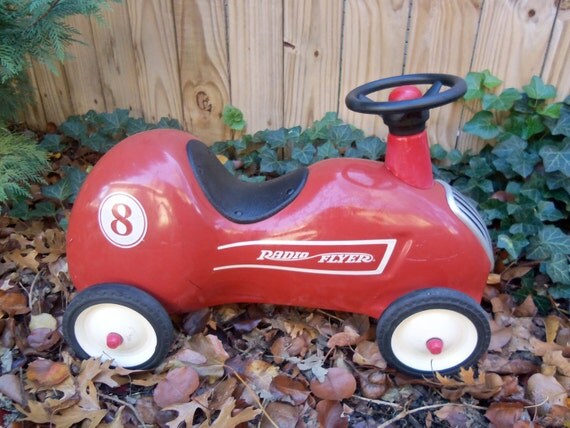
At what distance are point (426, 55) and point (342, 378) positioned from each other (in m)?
1.17

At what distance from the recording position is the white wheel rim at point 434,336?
131 centimetres

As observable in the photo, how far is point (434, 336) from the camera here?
1330mm

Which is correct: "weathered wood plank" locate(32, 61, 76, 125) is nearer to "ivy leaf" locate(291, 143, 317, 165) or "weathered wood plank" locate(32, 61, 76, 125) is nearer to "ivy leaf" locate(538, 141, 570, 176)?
"ivy leaf" locate(291, 143, 317, 165)

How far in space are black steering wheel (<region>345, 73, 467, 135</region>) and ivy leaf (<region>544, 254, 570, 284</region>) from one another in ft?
2.43

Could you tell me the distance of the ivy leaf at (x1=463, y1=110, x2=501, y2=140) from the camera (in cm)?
182

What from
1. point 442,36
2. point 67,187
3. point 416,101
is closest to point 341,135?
point 442,36

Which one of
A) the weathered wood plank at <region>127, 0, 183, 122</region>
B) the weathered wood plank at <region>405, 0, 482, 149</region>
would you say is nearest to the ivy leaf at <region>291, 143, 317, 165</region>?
the weathered wood plank at <region>405, 0, 482, 149</region>

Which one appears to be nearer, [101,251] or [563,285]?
[101,251]

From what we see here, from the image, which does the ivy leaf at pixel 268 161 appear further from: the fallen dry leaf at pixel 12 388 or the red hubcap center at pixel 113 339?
the fallen dry leaf at pixel 12 388

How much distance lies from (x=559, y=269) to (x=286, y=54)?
1.21m

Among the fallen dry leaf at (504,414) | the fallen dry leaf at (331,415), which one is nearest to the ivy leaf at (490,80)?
the fallen dry leaf at (504,414)

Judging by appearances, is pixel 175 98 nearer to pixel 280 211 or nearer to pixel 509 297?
pixel 280 211

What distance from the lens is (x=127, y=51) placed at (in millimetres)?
2027

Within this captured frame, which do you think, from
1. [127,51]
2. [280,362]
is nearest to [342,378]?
[280,362]
